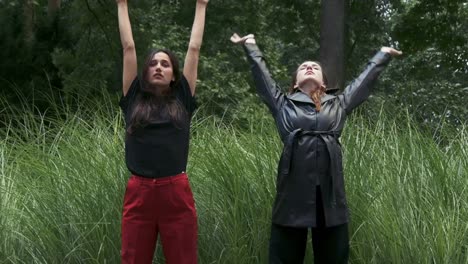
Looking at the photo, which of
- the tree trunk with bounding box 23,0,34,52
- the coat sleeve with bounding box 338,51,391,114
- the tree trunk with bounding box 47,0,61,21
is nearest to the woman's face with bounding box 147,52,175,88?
the coat sleeve with bounding box 338,51,391,114

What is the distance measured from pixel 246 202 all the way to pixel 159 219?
86cm

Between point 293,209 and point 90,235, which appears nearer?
point 293,209

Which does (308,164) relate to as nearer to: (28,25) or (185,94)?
(185,94)

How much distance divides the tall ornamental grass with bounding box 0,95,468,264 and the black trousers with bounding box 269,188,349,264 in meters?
0.38

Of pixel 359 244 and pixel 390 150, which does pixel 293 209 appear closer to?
pixel 359 244

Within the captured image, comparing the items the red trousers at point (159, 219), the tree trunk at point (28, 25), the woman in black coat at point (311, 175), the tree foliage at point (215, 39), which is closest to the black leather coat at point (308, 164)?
the woman in black coat at point (311, 175)

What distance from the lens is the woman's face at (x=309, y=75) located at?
4.18m

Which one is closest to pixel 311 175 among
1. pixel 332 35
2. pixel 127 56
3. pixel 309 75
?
pixel 309 75

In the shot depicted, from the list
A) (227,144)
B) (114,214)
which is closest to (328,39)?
(227,144)

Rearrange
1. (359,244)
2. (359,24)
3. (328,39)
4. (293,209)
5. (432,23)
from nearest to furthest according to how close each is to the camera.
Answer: (293,209)
(359,244)
(328,39)
(432,23)
(359,24)

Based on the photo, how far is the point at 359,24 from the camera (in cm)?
1805

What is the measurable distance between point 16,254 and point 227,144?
1.44 metres

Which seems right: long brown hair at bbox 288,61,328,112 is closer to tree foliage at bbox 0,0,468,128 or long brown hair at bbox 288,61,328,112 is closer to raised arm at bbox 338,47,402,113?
raised arm at bbox 338,47,402,113

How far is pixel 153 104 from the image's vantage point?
4.02 m
